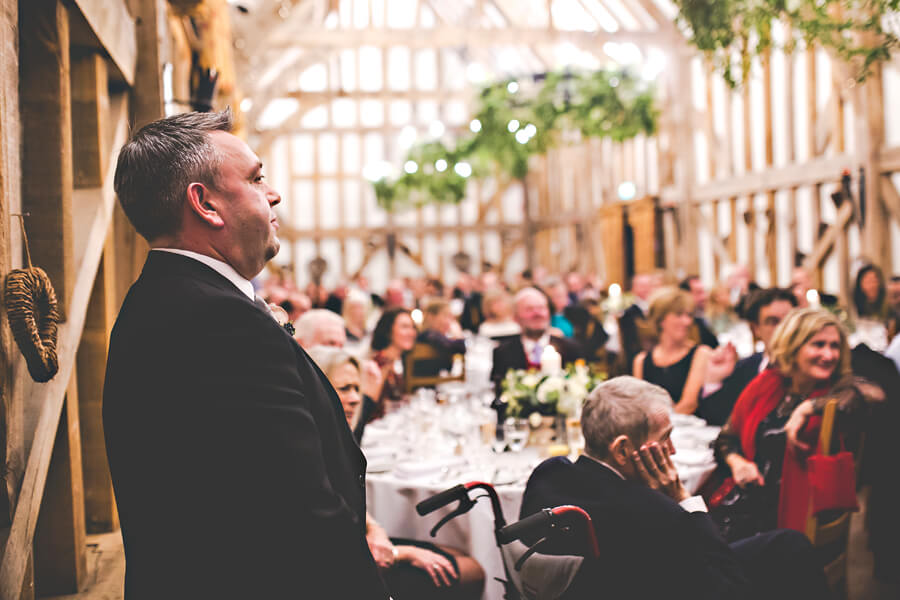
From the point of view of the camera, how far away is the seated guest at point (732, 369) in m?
4.34

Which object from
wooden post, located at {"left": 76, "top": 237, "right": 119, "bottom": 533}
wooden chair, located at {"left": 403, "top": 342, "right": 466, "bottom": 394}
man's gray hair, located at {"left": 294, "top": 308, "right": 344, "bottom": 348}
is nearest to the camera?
wooden post, located at {"left": 76, "top": 237, "right": 119, "bottom": 533}

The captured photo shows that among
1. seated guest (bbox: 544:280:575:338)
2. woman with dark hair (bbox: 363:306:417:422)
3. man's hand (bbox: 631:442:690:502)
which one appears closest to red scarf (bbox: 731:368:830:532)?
man's hand (bbox: 631:442:690:502)

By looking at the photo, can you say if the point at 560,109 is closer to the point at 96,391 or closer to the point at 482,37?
the point at 482,37

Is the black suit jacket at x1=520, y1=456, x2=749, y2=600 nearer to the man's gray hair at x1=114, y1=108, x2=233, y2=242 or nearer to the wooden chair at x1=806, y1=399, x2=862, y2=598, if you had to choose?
the wooden chair at x1=806, y1=399, x2=862, y2=598

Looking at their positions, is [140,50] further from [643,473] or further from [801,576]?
[801,576]

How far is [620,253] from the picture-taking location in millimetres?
13992

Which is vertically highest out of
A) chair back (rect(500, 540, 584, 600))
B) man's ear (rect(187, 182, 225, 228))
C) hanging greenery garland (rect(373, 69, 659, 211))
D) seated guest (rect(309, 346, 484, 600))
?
hanging greenery garland (rect(373, 69, 659, 211))

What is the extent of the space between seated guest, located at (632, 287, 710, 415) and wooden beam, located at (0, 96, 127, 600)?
9.70 ft

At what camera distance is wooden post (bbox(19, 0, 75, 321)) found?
228cm

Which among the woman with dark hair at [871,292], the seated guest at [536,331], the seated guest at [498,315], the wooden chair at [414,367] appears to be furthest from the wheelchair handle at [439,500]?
the woman with dark hair at [871,292]

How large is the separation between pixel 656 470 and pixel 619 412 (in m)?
0.18

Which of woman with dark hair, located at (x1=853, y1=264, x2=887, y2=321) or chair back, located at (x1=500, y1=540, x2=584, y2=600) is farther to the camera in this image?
woman with dark hair, located at (x1=853, y1=264, x2=887, y2=321)

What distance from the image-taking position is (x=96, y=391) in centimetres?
299

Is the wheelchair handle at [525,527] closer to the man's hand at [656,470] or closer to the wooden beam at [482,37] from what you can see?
the man's hand at [656,470]
